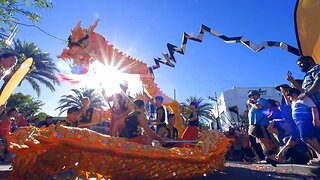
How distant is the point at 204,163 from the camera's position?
299 centimetres

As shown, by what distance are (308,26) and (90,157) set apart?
17.8 ft

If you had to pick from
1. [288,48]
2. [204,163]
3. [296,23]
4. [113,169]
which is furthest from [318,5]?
[113,169]

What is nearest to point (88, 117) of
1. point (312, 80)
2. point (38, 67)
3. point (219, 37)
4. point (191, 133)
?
point (191, 133)

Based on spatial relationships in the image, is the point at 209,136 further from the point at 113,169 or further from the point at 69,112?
the point at 69,112

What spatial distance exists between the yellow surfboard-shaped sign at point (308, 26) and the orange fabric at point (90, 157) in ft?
13.8

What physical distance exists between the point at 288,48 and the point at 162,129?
3887mm

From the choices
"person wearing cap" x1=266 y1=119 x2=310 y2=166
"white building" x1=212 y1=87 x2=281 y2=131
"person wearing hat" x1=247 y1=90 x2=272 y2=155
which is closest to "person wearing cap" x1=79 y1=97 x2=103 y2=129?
"person wearing hat" x1=247 y1=90 x2=272 y2=155

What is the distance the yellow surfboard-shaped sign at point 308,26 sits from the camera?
16.2 feet

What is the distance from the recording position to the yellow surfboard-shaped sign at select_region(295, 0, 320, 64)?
16.2 ft

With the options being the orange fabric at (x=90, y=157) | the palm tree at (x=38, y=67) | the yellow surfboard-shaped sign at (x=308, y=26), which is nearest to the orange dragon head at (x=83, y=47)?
the orange fabric at (x=90, y=157)

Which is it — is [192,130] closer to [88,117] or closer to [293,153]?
[293,153]

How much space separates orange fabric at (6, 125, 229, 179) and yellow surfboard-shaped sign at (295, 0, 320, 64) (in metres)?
4.20

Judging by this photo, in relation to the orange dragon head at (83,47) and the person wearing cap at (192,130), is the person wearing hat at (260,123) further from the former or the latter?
the orange dragon head at (83,47)

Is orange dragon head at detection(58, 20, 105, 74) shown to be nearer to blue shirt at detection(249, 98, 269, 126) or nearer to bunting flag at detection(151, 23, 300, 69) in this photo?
bunting flag at detection(151, 23, 300, 69)
